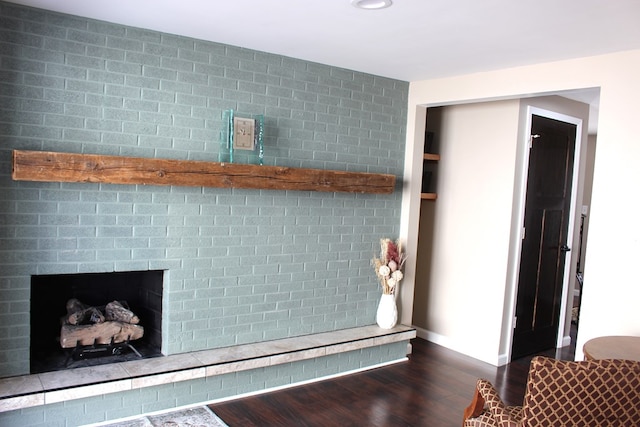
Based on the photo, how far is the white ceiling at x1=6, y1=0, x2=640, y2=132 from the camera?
249cm

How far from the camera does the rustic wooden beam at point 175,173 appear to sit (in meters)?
2.72

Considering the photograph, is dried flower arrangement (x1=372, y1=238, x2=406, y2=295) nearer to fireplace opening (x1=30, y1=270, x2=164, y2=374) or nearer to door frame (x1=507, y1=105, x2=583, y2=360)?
door frame (x1=507, y1=105, x2=583, y2=360)

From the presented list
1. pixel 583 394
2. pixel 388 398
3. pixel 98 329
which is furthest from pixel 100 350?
pixel 583 394

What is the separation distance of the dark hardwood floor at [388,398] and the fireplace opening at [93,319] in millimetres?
681

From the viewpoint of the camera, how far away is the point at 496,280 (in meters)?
4.40

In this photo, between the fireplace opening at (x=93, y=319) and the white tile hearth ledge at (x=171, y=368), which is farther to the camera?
the fireplace opening at (x=93, y=319)

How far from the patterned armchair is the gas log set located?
2366 mm

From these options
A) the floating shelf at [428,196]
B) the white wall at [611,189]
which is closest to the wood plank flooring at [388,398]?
the white wall at [611,189]

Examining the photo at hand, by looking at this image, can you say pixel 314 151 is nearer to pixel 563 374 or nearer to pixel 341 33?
pixel 341 33

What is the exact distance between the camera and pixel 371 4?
8.18ft

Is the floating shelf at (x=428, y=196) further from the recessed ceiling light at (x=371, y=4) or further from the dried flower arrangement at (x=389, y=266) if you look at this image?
the recessed ceiling light at (x=371, y=4)

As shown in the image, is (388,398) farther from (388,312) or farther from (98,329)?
(98,329)

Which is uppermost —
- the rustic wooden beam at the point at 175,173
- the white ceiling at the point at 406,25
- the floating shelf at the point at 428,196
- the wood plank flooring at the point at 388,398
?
the white ceiling at the point at 406,25

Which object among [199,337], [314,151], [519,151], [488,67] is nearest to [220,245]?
[199,337]
